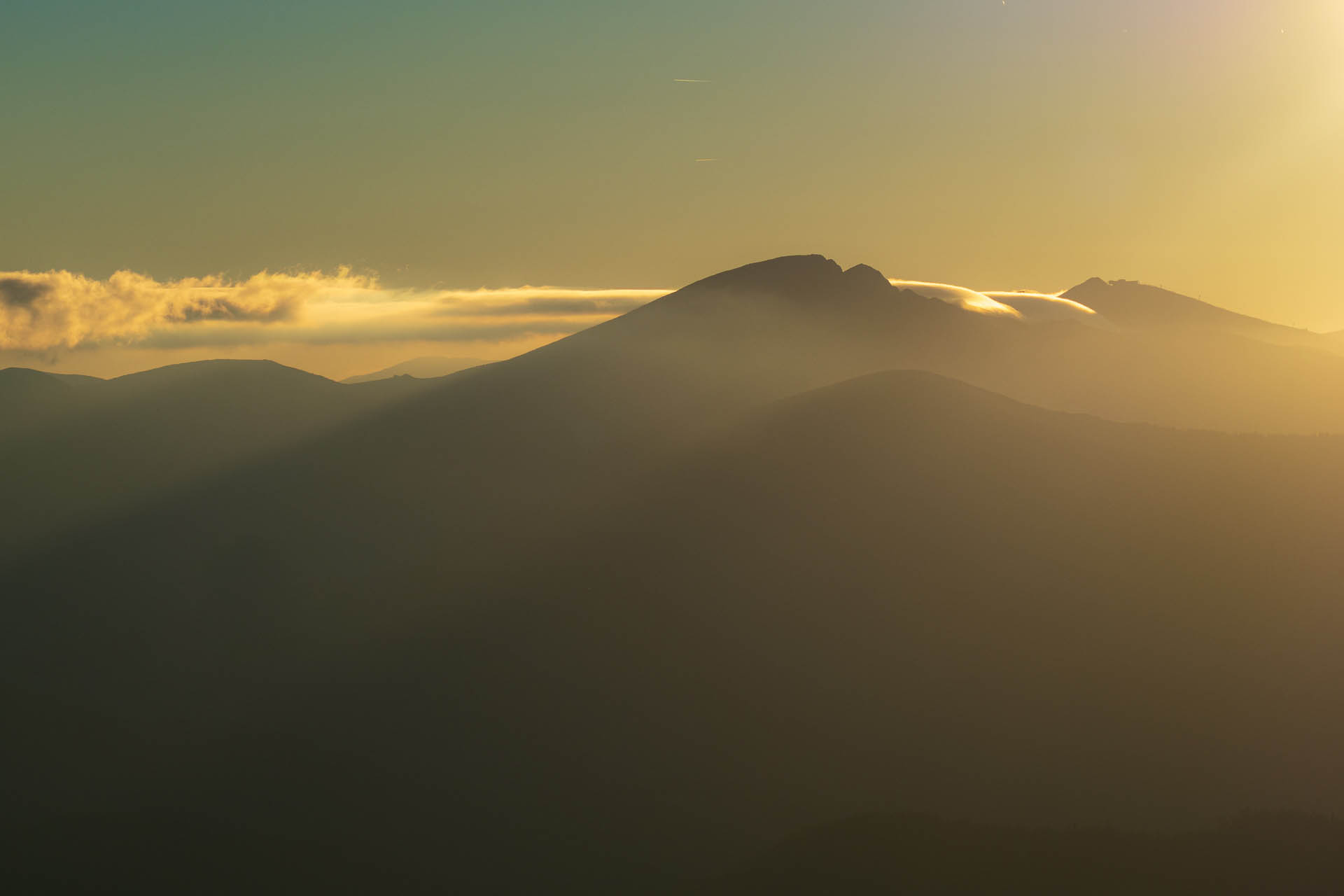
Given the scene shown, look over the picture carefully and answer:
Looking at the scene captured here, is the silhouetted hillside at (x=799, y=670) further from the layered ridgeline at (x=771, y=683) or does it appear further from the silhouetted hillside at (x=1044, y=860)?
the silhouetted hillside at (x=1044, y=860)

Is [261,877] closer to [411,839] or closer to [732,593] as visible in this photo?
[411,839]

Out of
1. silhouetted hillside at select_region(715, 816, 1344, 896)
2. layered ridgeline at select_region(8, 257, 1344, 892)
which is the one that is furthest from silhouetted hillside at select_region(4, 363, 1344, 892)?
silhouetted hillside at select_region(715, 816, 1344, 896)

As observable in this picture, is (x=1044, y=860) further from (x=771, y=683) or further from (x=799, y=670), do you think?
(x=771, y=683)

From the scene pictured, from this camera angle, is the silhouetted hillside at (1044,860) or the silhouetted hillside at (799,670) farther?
the silhouetted hillside at (799,670)

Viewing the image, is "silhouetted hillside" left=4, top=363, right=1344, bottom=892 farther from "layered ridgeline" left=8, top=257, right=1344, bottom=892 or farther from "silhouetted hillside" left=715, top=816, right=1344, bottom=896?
"silhouetted hillside" left=715, top=816, right=1344, bottom=896

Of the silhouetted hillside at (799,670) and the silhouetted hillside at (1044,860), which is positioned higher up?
the silhouetted hillside at (799,670)

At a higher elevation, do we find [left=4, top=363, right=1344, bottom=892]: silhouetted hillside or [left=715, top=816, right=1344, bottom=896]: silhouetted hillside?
[left=4, top=363, right=1344, bottom=892]: silhouetted hillside

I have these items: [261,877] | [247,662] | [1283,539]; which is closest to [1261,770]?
[1283,539]

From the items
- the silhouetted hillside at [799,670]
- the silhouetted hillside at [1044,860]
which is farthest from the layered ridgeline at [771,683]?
the silhouetted hillside at [1044,860]
